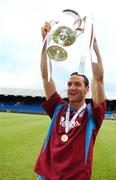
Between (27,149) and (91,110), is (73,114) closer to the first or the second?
(91,110)

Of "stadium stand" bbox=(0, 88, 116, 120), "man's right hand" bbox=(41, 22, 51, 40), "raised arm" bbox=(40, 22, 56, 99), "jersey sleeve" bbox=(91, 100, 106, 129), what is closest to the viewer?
"jersey sleeve" bbox=(91, 100, 106, 129)

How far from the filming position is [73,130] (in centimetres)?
568

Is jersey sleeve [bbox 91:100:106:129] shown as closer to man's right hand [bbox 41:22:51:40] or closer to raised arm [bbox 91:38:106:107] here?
raised arm [bbox 91:38:106:107]

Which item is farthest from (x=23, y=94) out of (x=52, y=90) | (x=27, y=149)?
(x=52, y=90)

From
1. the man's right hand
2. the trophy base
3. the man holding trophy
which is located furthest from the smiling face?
the man's right hand

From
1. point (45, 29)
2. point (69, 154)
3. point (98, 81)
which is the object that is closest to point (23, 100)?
point (45, 29)

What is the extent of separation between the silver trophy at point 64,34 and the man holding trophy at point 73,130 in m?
0.28

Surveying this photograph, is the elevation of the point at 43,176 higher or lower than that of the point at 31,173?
higher

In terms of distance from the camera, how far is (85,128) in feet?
18.8

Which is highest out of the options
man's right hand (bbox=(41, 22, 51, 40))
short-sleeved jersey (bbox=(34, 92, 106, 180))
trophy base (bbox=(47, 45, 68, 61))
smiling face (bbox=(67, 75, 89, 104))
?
man's right hand (bbox=(41, 22, 51, 40))

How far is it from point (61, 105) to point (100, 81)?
0.55 meters

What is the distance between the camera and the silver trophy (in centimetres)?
554

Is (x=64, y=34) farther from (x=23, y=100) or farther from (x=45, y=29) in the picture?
(x=23, y=100)

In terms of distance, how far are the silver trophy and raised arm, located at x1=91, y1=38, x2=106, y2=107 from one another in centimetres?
29
